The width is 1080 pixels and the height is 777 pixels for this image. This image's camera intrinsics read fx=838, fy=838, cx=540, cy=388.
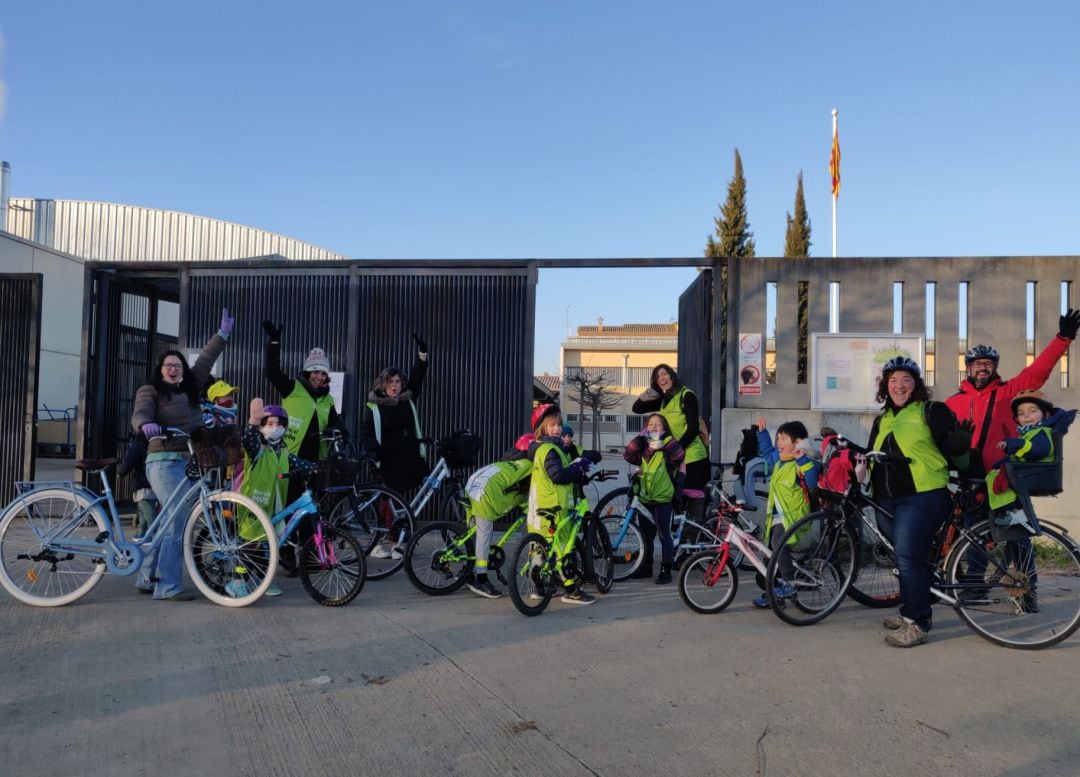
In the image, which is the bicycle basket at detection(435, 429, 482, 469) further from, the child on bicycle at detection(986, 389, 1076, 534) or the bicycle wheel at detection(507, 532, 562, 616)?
the child on bicycle at detection(986, 389, 1076, 534)

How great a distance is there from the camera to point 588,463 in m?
5.81

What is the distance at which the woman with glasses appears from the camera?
5.80 m

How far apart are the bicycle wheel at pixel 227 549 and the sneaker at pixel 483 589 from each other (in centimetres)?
141

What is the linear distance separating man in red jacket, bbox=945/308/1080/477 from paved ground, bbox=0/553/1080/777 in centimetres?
130

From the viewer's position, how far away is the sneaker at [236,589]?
570 cm

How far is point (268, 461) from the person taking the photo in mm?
6234

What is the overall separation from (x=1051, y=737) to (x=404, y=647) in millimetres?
3211

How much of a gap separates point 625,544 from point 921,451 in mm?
2524

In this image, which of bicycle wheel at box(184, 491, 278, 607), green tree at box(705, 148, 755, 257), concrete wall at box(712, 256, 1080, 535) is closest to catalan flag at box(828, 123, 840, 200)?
green tree at box(705, 148, 755, 257)

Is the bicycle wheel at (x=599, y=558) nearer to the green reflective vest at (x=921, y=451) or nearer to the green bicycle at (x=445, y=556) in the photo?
the green bicycle at (x=445, y=556)

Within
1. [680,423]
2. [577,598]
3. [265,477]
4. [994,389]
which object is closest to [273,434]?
[265,477]

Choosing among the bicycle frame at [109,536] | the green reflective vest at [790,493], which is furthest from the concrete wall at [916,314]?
the bicycle frame at [109,536]

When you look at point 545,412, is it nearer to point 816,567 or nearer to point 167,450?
point 816,567

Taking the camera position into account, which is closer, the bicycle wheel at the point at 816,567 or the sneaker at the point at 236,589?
the bicycle wheel at the point at 816,567
